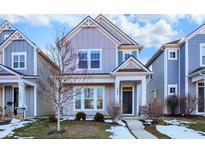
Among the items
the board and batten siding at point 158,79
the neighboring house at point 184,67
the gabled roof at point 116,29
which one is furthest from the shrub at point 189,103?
the gabled roof at point 116,29

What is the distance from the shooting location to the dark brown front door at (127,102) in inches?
846

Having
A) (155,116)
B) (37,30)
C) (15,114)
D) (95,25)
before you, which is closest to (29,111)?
(15,114)

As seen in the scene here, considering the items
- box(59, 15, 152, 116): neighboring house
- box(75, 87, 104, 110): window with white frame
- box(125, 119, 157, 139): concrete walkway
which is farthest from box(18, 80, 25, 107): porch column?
box(125, 119, 157, 139): concrete walkway

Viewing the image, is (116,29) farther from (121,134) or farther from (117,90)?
(121,134)

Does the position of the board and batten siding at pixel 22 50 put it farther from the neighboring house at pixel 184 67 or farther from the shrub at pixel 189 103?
the shrub at pixel 189 103

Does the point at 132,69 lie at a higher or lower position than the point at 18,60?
lower

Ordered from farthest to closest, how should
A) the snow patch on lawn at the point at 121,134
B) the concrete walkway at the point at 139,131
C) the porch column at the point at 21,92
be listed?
the porch column at the point at 21,92 → the concrete walkway at the point at 139,131 → the snow patch on lawn at the point at 121,134

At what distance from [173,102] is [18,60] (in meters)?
12.5

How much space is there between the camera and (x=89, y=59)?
2127 centimetres

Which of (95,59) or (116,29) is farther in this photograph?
(116,29)

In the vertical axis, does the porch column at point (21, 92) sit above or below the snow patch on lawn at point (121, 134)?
above

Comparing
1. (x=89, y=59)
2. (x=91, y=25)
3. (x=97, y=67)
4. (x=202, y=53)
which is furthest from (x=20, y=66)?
(x=202, y=53)

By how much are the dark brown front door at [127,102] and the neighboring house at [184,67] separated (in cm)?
358
